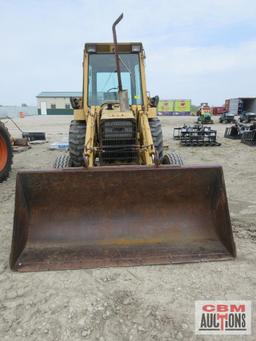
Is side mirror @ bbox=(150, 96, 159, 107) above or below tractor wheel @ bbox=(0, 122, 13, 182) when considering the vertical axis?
above

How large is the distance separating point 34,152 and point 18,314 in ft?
29.7

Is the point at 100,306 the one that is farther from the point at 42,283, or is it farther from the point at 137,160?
the point at 137,160

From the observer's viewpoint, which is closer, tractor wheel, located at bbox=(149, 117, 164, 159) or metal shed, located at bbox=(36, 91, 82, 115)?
tractor wheel, located at bbox=(149, 117, 164, 159)

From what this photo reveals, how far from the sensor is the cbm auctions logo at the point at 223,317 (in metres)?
2.37

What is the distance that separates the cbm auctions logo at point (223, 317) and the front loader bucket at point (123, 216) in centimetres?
59

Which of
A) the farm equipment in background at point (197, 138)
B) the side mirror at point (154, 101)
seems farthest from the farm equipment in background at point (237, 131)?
the side mirror at point (154, 101)

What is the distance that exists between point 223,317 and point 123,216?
4.78 feet

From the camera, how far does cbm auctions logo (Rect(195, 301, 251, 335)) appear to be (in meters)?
2.37

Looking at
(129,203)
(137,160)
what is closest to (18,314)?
(129,203)

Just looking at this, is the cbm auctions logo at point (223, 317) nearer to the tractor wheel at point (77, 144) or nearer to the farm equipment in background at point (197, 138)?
the tractor wheel at point (77, 144)

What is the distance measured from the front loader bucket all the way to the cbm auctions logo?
0.59 meters

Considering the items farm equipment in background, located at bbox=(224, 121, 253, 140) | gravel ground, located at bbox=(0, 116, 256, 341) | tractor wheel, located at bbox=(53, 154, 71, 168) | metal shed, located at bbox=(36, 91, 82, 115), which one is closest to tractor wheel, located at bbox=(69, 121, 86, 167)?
tractor wheel, located at bbox=(53, 154, 71, 168)

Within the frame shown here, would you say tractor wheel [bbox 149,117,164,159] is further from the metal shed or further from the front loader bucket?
the metal shed

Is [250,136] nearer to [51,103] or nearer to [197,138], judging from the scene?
[197,138]
